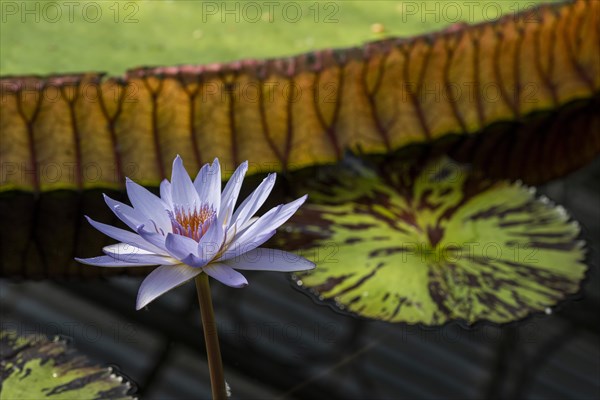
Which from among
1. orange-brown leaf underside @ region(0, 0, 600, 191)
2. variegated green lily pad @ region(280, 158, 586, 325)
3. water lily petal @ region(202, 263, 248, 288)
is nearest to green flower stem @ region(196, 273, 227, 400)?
water lily petal @ region(202, 263, 248, 288)

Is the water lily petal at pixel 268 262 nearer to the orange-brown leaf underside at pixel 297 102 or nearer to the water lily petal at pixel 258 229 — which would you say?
the water lily petal at pixel 258 229

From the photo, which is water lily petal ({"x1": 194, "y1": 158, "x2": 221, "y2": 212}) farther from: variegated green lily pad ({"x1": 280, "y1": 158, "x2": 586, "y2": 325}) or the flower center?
variegated green lily pad ({"x1": 280, "y1": 158, "x2": 586, "y2": 325})

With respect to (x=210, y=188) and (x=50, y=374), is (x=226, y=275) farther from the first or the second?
(x=50, y=374)

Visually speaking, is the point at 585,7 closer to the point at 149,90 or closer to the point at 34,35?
the point at 149,90

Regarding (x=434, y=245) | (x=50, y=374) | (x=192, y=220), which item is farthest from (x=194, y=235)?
(x=434, y=245)

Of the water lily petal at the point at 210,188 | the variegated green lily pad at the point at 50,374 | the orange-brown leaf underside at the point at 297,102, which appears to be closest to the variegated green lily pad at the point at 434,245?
the orange-brown leaf underside at the point at 297,102

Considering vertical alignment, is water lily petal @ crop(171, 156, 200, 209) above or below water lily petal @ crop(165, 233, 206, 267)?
above
